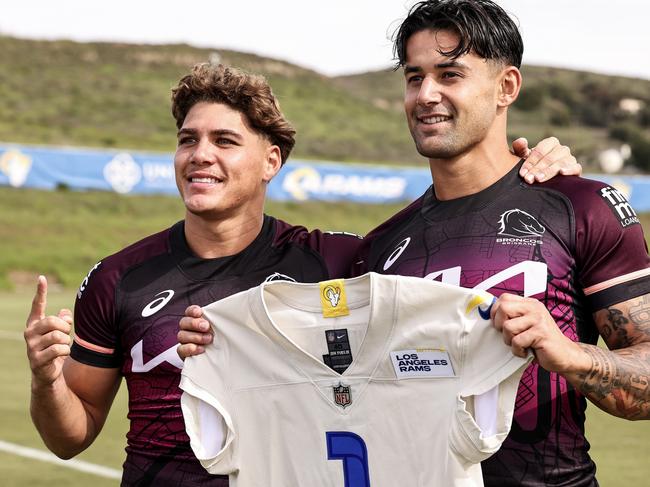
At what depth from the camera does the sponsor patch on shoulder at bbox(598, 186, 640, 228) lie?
3.99m

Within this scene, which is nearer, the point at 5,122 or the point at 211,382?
the point at 211,382

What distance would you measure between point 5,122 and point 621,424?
39.4m

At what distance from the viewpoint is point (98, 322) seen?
471cm

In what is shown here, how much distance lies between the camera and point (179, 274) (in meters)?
4.74

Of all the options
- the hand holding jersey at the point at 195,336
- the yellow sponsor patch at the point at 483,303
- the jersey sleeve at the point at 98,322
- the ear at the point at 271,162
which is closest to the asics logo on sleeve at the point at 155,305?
the jersey sleeve at the point at 98,322

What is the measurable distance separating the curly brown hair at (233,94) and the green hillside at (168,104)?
37.3 meters

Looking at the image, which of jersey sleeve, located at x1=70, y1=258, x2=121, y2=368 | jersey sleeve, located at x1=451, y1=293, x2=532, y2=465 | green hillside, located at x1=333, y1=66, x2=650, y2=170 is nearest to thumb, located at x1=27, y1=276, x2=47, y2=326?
jersey sleeve, located at x1=70, y1=258, x2=121, y2=368

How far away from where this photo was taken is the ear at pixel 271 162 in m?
4.98

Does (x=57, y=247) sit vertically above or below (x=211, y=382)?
above

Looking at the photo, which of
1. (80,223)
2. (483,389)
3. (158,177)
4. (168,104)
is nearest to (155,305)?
(483,389)

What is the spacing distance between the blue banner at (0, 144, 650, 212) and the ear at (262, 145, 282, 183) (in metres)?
24.1

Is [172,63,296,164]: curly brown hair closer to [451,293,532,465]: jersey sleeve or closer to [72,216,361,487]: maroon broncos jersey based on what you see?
[72,216,361,487]: maroon broncos jersey

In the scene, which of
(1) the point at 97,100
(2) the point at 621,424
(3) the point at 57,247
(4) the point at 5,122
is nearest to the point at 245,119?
(2) the point at 621,424

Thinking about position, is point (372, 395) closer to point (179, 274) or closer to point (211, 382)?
point (211, 382)
